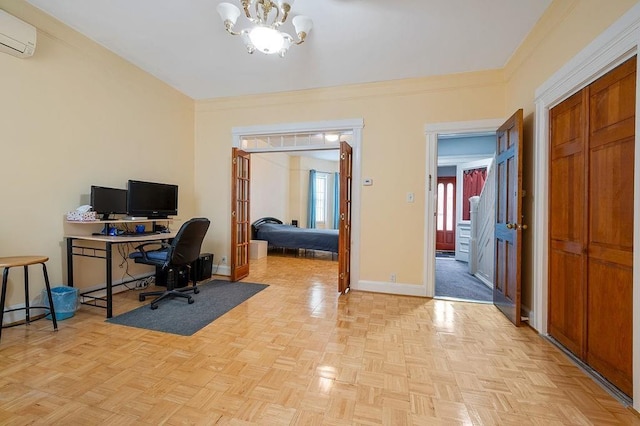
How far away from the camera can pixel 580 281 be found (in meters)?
1.91

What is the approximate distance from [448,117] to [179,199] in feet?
12.8

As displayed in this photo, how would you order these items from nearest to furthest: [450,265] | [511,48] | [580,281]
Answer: [580,281]
[511,48]
[450,265]

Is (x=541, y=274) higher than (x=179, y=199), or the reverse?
(x=179, y=199)

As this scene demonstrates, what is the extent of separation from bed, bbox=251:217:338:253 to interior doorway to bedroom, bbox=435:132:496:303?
6.83ft

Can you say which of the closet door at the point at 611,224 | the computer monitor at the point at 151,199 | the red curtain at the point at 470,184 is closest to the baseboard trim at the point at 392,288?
the closet door at the point at 611,224

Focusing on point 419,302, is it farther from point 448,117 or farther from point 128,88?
point 128,88

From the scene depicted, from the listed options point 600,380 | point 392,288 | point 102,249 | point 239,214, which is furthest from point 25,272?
point 600,380

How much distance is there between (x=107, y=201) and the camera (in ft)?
9.32

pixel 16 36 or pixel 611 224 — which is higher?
pixel 16 36

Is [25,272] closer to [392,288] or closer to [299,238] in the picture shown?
[392,288]

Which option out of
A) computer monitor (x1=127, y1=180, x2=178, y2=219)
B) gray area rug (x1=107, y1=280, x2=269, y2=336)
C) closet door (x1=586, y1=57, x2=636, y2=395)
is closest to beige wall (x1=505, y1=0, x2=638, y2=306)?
closet door (x1=586, y1=57, x2=636, y2=395)

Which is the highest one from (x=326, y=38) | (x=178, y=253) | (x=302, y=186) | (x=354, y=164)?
(x=326, y=38)

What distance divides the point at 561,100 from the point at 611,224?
109 cm

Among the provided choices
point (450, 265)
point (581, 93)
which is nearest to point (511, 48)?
point (581, 93)
